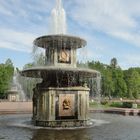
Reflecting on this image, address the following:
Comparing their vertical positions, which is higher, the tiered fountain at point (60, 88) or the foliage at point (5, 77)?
the foliage at point (5, 77)

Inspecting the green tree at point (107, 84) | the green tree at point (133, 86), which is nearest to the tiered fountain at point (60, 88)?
the green tree at point (107, 84)

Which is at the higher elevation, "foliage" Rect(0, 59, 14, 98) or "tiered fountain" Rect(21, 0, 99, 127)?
"foliage" Rect(0, 59, 14, 98)

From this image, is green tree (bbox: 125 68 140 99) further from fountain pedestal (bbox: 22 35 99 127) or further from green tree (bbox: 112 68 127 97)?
fountain pedestal (bbox: 22 35 99 127)

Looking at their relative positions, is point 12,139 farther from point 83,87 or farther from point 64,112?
point 83,87

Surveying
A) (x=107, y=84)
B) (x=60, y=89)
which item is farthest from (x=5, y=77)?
(x=60, y=89)

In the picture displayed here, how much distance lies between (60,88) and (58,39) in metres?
3.18

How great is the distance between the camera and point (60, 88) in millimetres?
21953

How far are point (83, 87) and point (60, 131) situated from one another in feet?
14.0

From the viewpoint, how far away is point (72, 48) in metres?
23.5

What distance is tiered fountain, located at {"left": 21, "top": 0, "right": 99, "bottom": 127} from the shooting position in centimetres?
2161

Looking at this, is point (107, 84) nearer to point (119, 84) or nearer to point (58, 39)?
point (119, 84)

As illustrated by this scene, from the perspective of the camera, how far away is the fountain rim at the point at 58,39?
22.2 metres

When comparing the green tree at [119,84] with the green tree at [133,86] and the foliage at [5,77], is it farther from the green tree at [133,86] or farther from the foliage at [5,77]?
the foliage at [5,77]

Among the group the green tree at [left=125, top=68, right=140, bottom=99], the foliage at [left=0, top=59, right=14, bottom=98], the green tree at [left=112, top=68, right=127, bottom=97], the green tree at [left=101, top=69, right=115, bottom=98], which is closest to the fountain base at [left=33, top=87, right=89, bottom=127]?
the foliage at [left=0, top=59, right=14, bottom=98]
